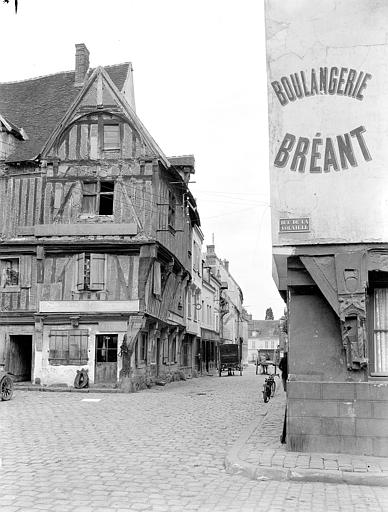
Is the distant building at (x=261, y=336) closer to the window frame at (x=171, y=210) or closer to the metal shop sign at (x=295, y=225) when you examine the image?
the window frame at (x=171, y=210)

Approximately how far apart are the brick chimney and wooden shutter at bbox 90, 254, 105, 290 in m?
9.85

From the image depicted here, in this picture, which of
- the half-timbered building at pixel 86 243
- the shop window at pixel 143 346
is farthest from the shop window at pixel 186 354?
the shop window at pixel 143 346

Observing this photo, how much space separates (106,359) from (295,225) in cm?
1564

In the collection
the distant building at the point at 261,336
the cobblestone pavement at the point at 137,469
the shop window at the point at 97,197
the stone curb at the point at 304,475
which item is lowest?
the cobblestone pavement at the point at 137,469

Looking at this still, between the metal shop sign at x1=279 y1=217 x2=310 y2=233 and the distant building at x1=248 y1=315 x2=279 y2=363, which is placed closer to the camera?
the metal shop sign at x1=279 y1=217 x2=310 y2=233

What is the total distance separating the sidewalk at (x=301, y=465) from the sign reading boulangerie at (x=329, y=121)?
2.94m

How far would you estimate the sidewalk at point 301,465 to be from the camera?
7.36 m

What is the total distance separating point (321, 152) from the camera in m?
9.09

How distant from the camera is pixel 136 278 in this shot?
23.4 meters

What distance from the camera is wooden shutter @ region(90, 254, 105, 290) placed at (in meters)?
23.3

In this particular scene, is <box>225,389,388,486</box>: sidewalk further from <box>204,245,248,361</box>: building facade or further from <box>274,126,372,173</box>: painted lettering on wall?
<box>204,245,248,361</box>: building facade

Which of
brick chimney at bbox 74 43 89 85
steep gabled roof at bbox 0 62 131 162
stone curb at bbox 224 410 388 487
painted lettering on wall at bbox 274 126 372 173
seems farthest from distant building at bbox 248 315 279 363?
stone curb at bbox 224 410 388 487

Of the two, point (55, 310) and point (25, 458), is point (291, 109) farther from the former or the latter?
point (55, 310)

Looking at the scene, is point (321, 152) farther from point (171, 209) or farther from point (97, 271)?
point (171, 209)
